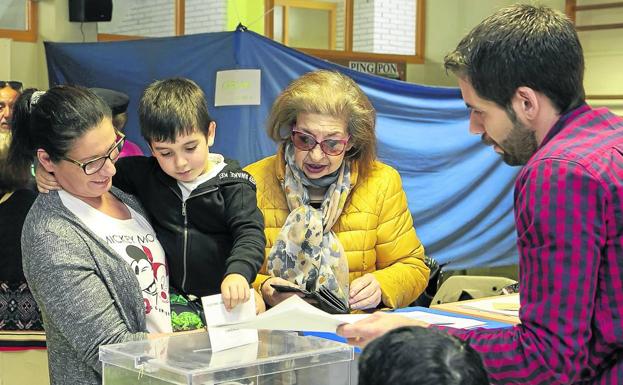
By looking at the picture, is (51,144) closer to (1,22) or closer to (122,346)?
(122,346)

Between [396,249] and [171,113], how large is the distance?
0.86 m

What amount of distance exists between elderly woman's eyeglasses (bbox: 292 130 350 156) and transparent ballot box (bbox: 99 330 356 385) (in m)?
0.80

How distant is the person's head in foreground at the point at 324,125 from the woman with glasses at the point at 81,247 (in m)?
0.68

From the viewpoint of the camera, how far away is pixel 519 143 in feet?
5.23

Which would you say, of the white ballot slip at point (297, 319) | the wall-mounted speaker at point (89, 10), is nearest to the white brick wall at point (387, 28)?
the wall-mounted speaker at point (89, 10)

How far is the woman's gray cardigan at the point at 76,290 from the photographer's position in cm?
198

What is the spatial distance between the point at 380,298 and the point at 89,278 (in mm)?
988

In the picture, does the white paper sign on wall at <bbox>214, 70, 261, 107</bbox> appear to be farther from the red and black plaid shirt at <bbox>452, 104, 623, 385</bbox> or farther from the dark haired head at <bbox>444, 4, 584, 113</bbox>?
the red and black plaid shirt at <bbox>452, 104, 623, 385</bbox>

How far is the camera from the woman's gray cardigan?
77.9 inches

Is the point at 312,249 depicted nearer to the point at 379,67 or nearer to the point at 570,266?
the point at 570,266

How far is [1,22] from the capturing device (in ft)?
22.5

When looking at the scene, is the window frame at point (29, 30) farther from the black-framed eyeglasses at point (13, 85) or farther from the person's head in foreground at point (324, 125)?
the person's head in foreground at point (324, 125)

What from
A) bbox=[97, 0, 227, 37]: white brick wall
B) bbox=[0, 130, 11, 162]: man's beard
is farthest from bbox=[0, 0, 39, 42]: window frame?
bbox=[0, 130, 11, 162]: man's beard

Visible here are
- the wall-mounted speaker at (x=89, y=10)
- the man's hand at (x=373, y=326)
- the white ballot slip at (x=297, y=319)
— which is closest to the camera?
the man's hand at (x=373, y=326)
